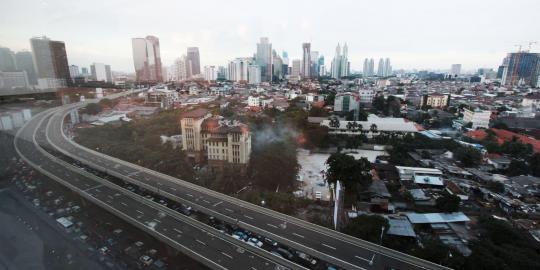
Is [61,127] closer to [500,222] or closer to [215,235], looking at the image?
[215,235]

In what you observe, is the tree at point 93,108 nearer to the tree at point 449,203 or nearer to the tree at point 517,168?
the tree at point 449,203

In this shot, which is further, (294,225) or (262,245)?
(294,225)

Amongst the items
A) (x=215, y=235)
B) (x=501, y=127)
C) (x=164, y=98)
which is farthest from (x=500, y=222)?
(x=164, y=98)

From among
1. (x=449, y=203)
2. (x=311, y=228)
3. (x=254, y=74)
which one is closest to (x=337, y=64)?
(x=254, y=74)

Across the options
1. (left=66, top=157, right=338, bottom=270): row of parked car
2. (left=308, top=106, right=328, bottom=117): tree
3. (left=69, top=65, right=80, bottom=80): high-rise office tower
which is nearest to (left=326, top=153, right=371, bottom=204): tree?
(left=66, top=157, right=338, bottom=270): row of parked car

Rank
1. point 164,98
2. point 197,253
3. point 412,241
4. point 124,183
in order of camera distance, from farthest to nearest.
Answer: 1. point 164,98
2. point 124,183
3. point 412,241
4. point 197,253

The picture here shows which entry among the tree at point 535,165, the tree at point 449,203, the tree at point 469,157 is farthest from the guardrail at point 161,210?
the tree at point 535,165

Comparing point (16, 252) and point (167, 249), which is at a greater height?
point (16, 252)
